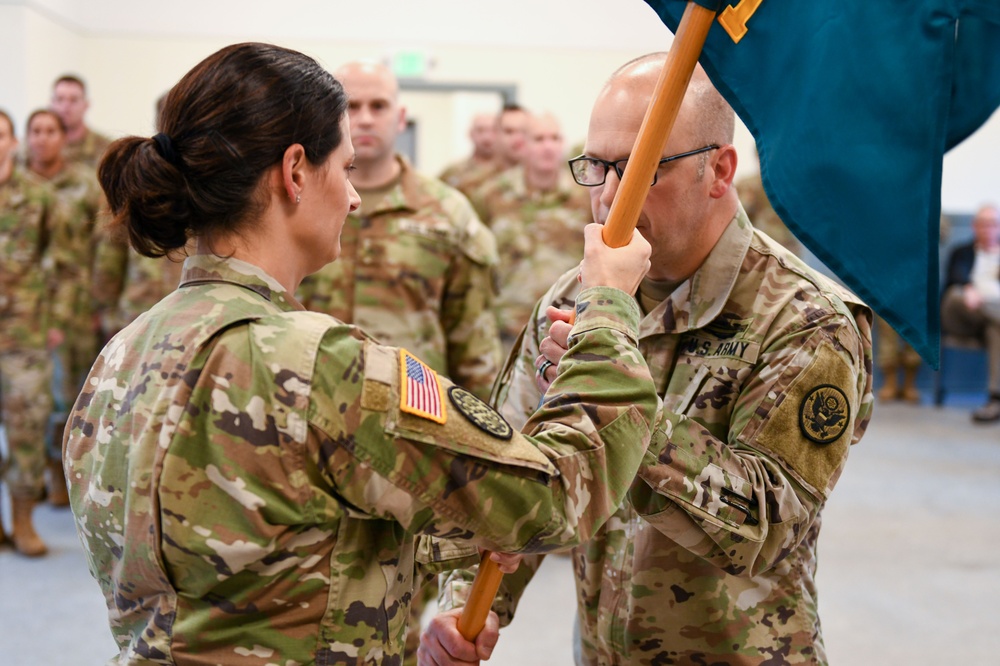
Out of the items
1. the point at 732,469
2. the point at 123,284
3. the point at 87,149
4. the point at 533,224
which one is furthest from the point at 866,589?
the point at 87,149

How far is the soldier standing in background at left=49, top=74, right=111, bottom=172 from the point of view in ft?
19.8

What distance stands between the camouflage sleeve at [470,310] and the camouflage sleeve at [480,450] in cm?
190

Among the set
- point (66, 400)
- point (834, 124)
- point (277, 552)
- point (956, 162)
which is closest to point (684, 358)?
point (834, 124)

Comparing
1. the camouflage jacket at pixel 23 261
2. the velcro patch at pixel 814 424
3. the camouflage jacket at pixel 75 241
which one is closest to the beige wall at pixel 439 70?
the camouflage jacket at pixel 75 241

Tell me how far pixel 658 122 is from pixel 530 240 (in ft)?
13.4

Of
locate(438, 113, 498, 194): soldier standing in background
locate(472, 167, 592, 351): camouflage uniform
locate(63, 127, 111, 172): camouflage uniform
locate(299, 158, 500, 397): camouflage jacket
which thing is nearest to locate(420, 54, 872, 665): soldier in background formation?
locate(299, 158, 500, 397): camouflage jacket

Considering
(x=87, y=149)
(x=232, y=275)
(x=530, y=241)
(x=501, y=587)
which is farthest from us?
(x=87, y=149)

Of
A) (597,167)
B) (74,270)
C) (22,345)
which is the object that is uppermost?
(597,167)

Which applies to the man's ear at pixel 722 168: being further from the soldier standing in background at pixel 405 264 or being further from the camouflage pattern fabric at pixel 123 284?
the camouflage pattern fabric at pixel 123 284

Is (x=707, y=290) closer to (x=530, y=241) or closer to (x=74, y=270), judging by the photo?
(x=530, y=241)

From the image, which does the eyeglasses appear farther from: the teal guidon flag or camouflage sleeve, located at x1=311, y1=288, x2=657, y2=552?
camouflage sleeve, located at x1=311, y1=288, x2=657, y2=552

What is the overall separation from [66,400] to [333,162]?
15.0ft

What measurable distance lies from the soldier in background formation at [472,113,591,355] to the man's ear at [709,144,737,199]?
3367 millimetres

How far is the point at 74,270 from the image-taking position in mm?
5246
